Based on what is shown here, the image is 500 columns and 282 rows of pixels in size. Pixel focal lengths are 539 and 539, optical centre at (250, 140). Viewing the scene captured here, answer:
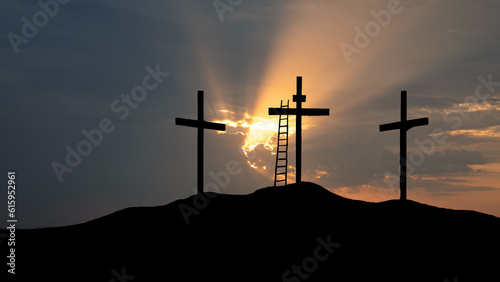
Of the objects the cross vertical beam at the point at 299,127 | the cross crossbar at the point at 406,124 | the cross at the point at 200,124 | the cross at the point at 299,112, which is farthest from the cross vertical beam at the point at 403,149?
the cross at the point at 200,124

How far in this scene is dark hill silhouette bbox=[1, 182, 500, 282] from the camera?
1864 centimetres

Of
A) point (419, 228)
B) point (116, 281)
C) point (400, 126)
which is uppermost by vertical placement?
point (400, 126)

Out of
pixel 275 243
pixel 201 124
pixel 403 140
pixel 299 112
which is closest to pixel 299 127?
pixel 299 112

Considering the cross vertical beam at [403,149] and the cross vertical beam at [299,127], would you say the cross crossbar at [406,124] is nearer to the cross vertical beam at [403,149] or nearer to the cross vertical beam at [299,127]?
the cross vertical beam at [403,149]

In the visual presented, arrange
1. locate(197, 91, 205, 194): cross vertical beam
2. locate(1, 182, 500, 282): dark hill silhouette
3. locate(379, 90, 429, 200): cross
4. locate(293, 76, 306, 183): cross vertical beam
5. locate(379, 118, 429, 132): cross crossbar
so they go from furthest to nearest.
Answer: locate(293, 76, 306, 183): cross vertical beam
locate(379, 90, 429, 200): cross
locate(197, 91, 205, 194): cross vertical beam
locate(379, 118, 429, 132): cross crossbar
locate(1, 182, 500, 282): dark hill silhouette

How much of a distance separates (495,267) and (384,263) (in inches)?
166

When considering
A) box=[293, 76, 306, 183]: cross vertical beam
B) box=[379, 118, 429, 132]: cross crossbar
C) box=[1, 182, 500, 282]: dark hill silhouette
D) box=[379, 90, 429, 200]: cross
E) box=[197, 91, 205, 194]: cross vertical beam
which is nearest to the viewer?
box=[1, 182, 500, 282]: dark hill silhouette

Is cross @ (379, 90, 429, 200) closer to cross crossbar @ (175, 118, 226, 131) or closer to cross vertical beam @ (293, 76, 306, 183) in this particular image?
cross vertical beam @ (293, 76, 306, 183)

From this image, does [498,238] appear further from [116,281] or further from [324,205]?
[116,281]

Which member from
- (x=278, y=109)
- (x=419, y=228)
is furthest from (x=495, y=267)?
(x=278, y=109)

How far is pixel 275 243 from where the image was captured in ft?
65.0

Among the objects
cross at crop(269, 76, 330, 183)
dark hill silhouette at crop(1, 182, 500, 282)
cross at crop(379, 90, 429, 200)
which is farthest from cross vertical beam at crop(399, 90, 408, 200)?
cross at crop(269, 76, 330, 183)

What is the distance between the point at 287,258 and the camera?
18.9 metres

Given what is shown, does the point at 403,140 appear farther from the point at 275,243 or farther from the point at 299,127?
the point at 275,243
